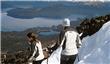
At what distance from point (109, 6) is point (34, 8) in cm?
593

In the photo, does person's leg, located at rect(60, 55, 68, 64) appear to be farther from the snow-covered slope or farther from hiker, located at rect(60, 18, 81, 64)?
the snow-covered slope

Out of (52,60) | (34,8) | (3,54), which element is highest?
(52,60)

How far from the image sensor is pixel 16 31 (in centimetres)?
2159

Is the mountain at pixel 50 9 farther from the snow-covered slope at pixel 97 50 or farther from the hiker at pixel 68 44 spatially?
the hiker at pixel 68 44

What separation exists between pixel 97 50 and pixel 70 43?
1228 mm

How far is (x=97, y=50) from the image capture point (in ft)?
32.5

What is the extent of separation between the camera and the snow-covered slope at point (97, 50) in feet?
30.9

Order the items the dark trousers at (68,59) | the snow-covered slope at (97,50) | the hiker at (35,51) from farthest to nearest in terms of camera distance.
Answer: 1. the snow-covered slope at (97,50)
2. the hiker at (35,51)
3. the dark trousers at (68,59)

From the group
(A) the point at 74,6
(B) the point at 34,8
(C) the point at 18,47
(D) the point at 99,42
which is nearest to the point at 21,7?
(B) the point at 34,8

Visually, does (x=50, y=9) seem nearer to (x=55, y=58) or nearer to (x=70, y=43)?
(x=55, y=58)

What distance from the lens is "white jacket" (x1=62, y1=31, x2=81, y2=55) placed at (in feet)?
29.1

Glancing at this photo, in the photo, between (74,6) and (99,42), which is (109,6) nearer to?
(74,6)

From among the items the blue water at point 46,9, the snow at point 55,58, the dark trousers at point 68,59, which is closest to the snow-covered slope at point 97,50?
the snow at point 55,58

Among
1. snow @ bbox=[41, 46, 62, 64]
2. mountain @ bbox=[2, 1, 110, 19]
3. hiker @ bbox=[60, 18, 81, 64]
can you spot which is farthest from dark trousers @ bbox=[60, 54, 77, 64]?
mountain @ bbox=[2, 1, 110, 19]
